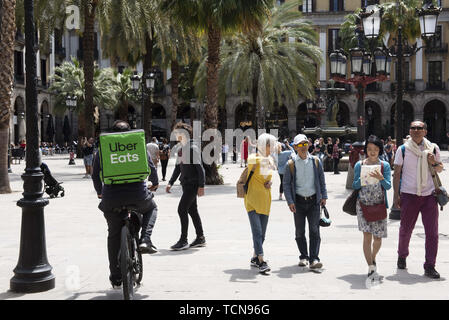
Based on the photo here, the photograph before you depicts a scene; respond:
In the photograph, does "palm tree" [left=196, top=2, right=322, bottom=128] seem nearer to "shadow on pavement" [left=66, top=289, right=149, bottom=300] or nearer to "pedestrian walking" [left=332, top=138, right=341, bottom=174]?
"pedestrian walking" [left=332, top=138, right=341, bottom=174]

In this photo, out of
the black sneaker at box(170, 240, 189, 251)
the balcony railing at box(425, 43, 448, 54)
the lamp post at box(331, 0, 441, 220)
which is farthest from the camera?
the balcony railing at box(425, 43, 448, 54)

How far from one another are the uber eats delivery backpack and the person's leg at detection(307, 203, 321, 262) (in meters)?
2.25

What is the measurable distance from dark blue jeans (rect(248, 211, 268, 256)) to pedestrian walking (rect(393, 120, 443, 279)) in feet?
5.06

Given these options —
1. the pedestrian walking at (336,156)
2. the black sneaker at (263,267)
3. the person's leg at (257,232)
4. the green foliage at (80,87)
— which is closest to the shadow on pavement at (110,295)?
the black sneaker at (263,267)

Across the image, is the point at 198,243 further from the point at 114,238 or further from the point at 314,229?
the point at 114,238

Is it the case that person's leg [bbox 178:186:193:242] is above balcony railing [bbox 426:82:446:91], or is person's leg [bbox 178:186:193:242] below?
below

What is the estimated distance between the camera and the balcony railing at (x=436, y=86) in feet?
175

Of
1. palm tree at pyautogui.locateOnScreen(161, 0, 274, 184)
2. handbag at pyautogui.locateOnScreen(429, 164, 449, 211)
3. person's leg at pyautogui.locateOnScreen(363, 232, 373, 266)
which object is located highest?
palm tree at pyautogui.locateOnScreen(161, 0, 274, 184)

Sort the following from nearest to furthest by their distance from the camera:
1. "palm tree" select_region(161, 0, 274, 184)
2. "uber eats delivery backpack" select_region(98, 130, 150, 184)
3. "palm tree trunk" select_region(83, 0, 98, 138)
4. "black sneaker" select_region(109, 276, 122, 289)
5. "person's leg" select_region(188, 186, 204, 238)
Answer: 1. "uber eats delivery backpack" select_region(98, 130, 150, 184)
2. "black sneaker" select_region(109, 276, 122, 289)
3. "person's leg" select_region(188, 186, 204, 238)
4. "palm tree" select_region(161, 0, 274, 184)
5. "palm tree trunk" select_region(83, 0, 98, 138)

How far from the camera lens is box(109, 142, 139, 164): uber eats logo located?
520 cm

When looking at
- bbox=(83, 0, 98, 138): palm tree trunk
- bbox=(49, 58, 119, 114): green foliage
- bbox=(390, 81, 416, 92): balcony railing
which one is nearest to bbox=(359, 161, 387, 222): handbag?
bbox=(83, 0, 98, 138): palm tree trunk

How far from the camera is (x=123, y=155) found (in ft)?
17.1

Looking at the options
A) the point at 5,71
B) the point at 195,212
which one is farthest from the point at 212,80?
the point at 195,212

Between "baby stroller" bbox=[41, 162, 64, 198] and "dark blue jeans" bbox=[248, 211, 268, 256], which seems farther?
"baby stroller" bbox=[41, 162, 64, 198]
